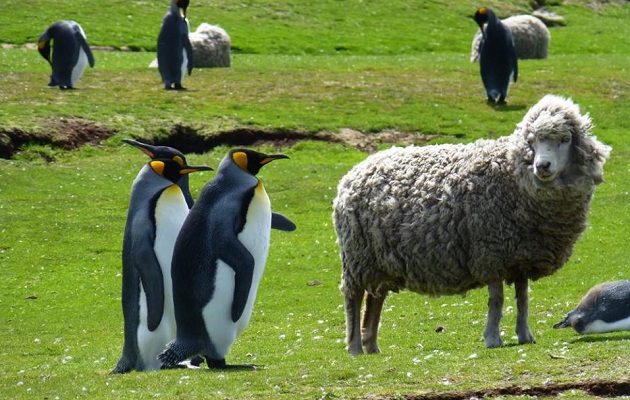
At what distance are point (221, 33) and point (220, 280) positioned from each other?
29.9m

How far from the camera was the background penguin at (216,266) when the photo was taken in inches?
443

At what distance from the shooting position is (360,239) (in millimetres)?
12859

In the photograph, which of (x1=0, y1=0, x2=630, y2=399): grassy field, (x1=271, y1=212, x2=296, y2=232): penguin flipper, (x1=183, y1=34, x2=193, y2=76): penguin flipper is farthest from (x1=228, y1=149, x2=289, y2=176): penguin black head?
(x1=183, y1=34, x2=193, y2=76): penguin flipper

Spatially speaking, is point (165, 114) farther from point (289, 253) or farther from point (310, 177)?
point (289, 253)

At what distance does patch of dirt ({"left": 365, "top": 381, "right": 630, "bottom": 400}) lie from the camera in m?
8.80

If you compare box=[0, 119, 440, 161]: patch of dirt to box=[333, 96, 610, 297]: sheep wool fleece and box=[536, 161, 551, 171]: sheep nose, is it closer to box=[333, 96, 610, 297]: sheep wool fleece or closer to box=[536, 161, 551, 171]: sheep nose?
box=[333, 96, 610, 297]: sheep wool fleece

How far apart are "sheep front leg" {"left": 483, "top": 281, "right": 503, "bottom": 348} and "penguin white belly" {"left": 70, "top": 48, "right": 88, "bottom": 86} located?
77.3 feet

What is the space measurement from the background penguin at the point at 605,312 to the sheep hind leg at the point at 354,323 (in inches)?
86.6

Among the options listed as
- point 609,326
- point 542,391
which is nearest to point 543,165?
point 609,326

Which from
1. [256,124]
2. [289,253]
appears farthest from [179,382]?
[256,124]

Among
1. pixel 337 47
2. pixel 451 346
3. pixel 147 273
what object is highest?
pixel 147 273

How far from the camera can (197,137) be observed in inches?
1139

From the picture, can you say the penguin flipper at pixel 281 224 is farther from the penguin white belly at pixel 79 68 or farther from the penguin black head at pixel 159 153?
the penguin white belly at pixel 79 68

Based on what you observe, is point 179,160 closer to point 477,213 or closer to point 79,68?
point 477,213
